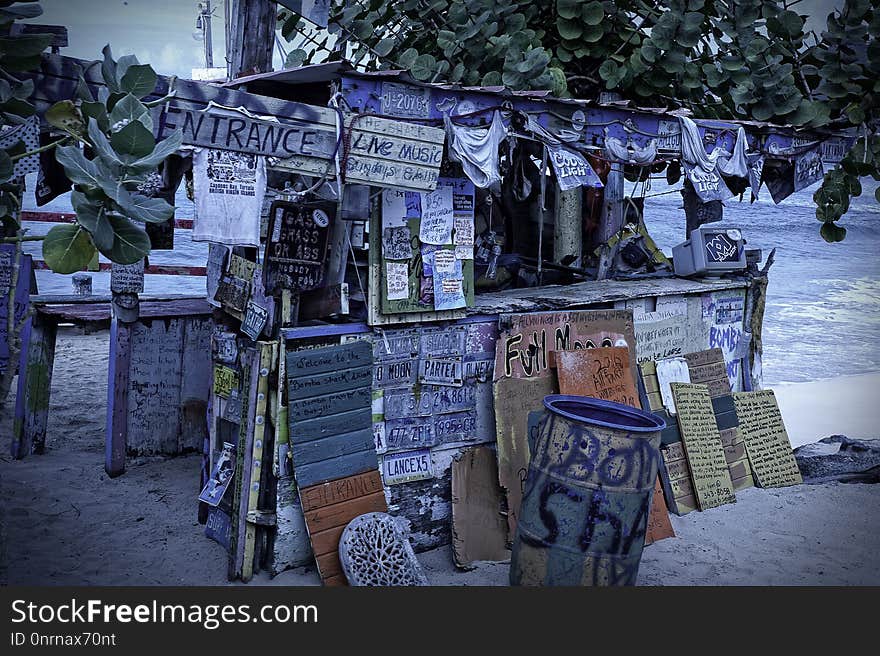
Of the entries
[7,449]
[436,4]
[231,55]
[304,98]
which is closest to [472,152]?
[304,98]

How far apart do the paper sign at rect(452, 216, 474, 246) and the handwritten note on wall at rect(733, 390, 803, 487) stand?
3478 mm

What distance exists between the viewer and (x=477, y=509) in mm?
6457

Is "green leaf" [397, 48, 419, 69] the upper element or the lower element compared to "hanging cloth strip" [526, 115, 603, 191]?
upper

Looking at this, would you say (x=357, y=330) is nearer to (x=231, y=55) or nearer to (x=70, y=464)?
(x=231, y=55)

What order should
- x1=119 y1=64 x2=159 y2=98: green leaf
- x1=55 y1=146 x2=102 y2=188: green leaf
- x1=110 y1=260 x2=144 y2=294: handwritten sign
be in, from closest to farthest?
x1=55 y1=146 x2=102 y2=188: green leaf → x1=119 y1=64 x2=159 y2=98: green leaf → x1=110 y1=260 x2=144 y2=294: handwritten sign

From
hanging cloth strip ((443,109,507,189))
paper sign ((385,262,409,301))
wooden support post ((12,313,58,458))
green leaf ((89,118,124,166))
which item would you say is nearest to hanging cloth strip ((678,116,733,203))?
hanging cloth strip ((443,109,507,189))

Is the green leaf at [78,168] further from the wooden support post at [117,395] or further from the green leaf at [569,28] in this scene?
the green leaf at [569,28]

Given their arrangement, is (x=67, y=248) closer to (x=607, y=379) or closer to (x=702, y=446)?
(x=607, y=379)

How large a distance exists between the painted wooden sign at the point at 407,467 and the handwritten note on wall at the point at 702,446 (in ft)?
8.54

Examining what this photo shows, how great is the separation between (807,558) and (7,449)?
687cm

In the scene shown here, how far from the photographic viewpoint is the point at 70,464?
7.57 meters

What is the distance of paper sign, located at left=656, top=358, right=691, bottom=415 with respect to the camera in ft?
25.2

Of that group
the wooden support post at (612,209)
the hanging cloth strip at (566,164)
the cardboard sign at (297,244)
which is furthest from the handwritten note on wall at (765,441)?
the cardboard sign at (297,244)

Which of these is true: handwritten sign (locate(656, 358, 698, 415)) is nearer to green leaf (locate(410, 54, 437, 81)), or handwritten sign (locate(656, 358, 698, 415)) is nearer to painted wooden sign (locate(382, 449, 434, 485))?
painted wooden sign (locate(382, 449, 434, 485))
